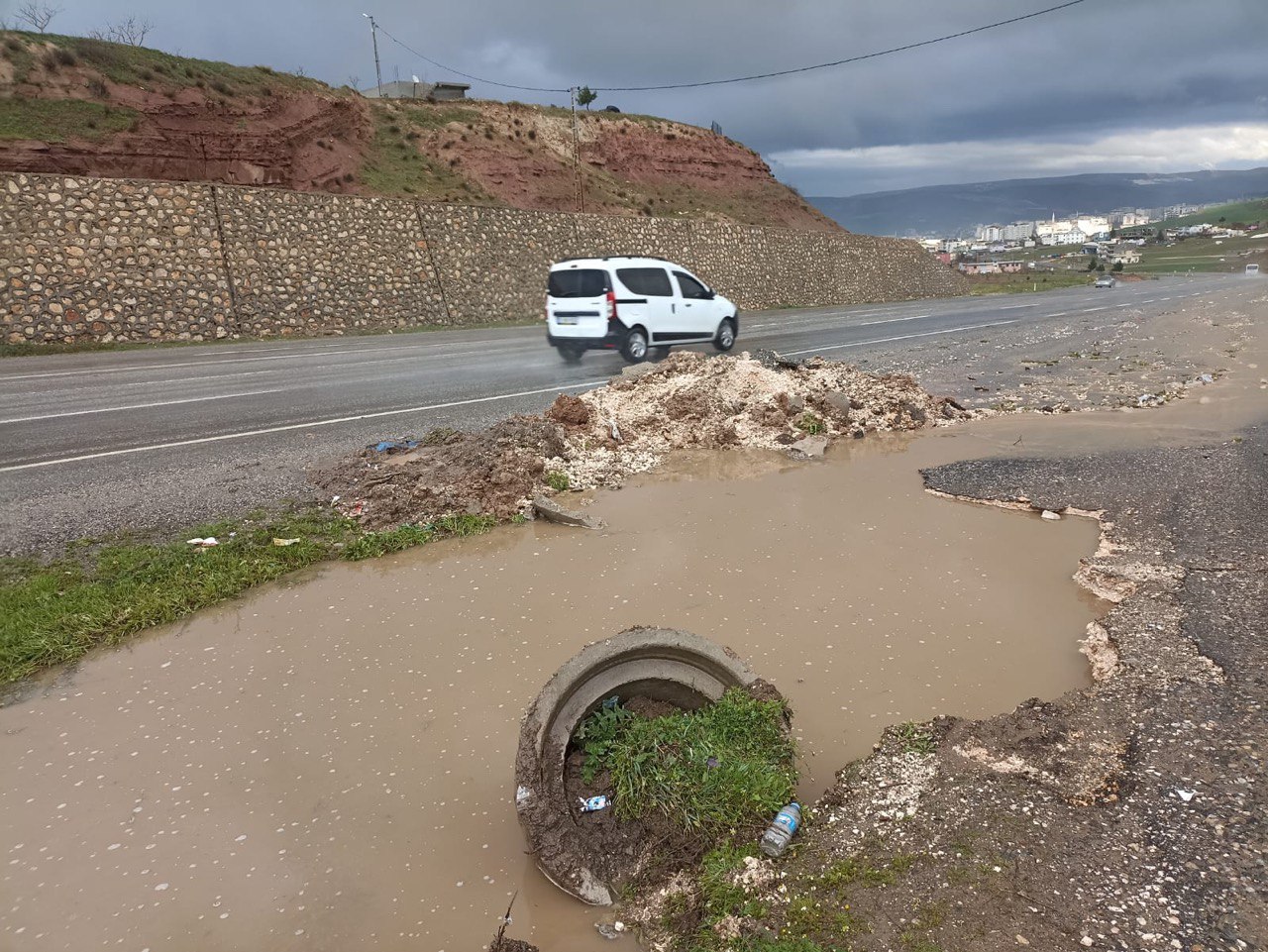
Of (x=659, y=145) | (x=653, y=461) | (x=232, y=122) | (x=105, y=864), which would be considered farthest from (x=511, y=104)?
(x=105, y=864)

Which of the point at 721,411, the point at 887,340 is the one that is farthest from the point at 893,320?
the point at 721,411

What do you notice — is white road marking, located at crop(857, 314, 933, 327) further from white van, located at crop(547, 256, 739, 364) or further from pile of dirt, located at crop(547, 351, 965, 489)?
pile of dirt, located at crop(547, 351, 965, 489)

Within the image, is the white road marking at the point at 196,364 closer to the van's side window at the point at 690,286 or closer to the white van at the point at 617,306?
the white van at the point at 617,306

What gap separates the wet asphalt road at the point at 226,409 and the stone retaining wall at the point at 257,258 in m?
1.97

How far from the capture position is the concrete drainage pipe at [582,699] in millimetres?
2672

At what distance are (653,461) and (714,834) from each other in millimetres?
5447

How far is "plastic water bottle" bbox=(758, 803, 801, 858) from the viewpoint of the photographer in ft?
8.57

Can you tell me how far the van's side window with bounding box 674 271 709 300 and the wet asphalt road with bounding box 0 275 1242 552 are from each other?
2.04 metres

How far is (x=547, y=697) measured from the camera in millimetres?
2961

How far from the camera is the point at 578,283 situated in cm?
1396

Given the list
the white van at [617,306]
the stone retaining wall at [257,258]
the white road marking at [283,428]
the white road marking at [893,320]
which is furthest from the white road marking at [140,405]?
the white road marking at [893,320]

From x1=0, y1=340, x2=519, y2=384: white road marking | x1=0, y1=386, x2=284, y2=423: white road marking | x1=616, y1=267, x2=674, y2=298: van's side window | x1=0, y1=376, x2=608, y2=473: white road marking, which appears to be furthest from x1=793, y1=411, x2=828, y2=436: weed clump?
x1=0, y1=340, x2=519, y2=384: white road marking

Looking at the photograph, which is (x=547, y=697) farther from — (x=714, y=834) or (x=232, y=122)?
(x=232, y=122)

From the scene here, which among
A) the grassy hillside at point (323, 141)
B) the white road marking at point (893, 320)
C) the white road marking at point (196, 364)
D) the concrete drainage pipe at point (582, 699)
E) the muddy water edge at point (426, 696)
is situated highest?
the grassy hillside at point (323, 141)
